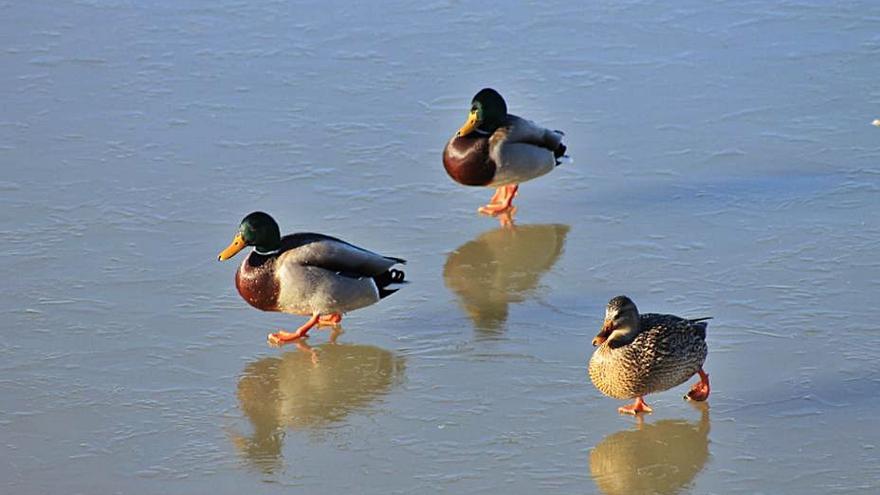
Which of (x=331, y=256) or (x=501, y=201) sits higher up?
(x=501, y=201)

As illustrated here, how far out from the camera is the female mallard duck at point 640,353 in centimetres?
553

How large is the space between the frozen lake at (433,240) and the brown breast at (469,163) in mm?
139

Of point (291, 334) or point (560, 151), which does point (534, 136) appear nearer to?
point (560, 151)

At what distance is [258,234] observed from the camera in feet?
20.9

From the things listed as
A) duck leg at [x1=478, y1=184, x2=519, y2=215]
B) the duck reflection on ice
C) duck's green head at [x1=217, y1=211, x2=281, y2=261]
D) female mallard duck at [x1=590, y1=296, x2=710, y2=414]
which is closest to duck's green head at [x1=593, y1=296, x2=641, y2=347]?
female mallard duck at [x1=590, y1=296, x2=710, y2=414]

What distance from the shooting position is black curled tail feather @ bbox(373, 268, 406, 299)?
648 cm

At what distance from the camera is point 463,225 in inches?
295

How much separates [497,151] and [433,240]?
70 cm

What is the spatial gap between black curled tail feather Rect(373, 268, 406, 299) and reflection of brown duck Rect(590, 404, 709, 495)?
4.32ft

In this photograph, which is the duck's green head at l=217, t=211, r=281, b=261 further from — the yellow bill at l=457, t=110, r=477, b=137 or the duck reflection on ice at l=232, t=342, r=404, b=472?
the yellow bill at l=457, t=110, r=477, b=137

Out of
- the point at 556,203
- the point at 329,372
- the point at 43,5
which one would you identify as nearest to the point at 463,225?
the point at 556,203

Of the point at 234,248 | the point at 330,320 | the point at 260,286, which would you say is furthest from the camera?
the point at 330,320

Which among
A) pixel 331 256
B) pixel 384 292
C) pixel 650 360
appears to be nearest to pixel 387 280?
pixel 384 292

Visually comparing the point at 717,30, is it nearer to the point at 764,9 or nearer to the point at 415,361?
the point at 764,9
